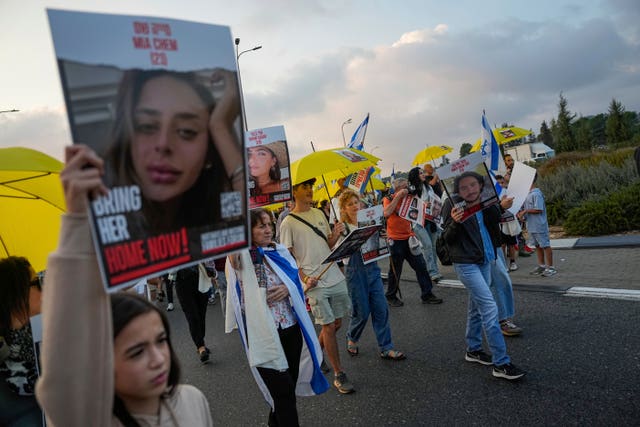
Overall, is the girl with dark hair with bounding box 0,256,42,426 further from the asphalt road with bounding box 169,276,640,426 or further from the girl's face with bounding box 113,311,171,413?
the asphalt road with bounding box 169,276,640,426

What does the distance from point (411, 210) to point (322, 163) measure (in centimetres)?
184

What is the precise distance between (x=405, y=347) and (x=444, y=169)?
2352 mm

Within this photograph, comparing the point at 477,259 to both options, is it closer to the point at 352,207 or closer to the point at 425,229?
the point at 352,207

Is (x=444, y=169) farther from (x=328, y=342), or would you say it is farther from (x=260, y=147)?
(x=328, y=342)

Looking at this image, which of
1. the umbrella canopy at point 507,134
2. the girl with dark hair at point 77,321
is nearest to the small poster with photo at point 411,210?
the umbrella canopy at point 507,134

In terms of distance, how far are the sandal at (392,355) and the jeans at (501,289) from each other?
44.6 inches

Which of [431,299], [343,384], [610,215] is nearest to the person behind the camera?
[343,384]

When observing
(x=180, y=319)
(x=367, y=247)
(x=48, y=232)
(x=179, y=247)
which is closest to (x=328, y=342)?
(x=367, y=247)

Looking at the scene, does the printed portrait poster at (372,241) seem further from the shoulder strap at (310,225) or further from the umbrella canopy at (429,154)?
the umbrella canopy at (429,154)

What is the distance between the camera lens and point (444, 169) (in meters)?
3.78

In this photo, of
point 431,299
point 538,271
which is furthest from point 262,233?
point 538,271

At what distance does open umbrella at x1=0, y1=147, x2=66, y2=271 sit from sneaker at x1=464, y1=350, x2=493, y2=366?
3776 millimetres

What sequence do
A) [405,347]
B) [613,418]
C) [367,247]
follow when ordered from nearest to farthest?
1. [613,418]
2. [367,247]
3. [405,347]

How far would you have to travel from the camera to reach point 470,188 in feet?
12.8
